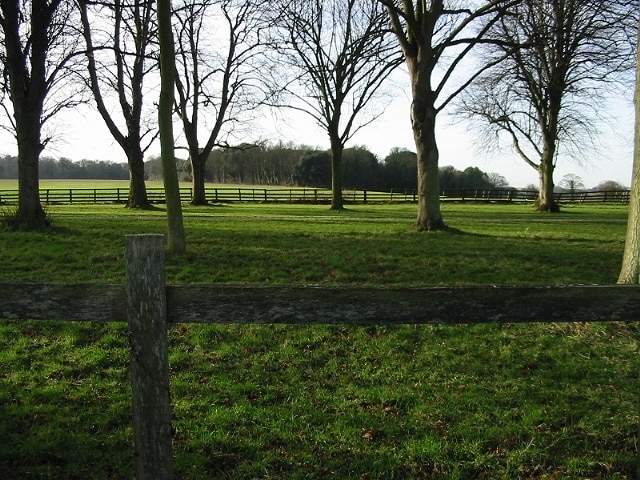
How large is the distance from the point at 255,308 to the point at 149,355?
0.66m

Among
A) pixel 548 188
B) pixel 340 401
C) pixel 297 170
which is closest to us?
pixel 340 401

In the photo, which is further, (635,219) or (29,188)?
(29,188)

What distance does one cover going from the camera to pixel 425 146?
643 inches

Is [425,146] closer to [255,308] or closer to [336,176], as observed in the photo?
[255,308]

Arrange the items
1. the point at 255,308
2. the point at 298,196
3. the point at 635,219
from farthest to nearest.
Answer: the point at 298,196
the point at 635,219
the point at 255,308

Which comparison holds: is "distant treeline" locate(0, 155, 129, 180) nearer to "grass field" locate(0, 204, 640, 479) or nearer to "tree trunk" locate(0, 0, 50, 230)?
"tree trunk" locate(0, 0, 50, 230)

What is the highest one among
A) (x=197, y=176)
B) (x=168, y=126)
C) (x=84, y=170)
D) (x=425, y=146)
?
(x=84, y=170)

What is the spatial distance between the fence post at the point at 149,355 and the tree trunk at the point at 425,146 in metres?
14.0

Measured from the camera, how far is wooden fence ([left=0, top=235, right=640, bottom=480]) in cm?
297

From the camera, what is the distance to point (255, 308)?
3.08 m

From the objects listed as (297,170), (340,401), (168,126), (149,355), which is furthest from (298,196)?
(149,355)

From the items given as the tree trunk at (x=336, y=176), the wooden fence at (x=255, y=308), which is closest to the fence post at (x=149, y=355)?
the wooden fence at (x=255, y=308)

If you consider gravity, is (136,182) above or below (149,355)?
above

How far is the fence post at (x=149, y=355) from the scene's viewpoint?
285 cm
